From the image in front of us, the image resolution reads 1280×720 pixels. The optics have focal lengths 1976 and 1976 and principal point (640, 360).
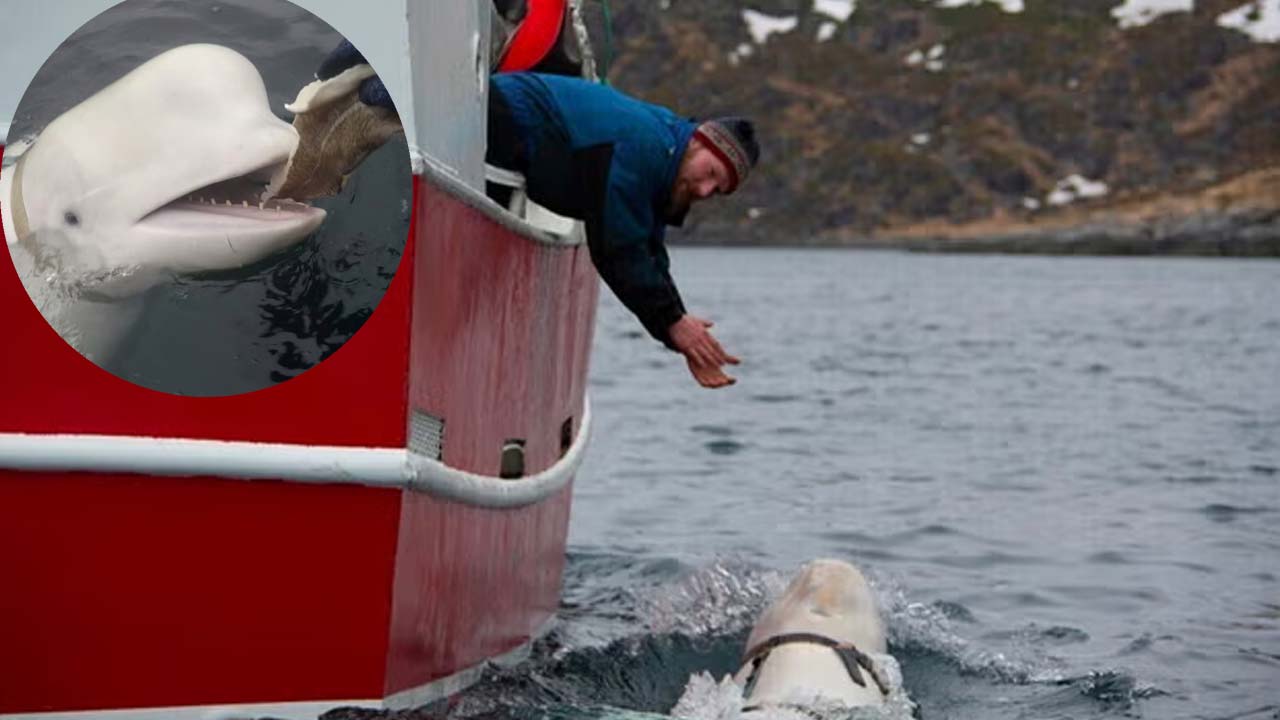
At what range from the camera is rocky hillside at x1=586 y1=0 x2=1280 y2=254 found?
141m

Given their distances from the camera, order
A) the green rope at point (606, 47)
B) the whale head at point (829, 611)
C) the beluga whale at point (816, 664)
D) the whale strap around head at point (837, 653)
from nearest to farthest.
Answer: the beluga whale at point (816, 664) < the whale strap around head at point (837, 653) < the whale head at point (829, 611) < the green rope at point (606, 47)

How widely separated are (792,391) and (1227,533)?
38.0ft

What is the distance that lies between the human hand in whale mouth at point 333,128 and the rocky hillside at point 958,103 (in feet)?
400

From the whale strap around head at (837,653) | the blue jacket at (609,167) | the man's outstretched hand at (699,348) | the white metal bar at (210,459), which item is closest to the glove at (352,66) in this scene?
the white metal bar at (210,459)

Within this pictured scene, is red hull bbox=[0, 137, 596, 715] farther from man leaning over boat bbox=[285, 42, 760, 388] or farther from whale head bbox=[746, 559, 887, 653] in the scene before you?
whale head bbox=[746, 559, 887, 653]

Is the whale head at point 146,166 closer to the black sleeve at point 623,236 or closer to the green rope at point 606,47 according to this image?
the black sleeve at point 623,236

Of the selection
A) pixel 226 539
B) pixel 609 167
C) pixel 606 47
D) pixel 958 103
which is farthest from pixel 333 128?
pixel 958 103

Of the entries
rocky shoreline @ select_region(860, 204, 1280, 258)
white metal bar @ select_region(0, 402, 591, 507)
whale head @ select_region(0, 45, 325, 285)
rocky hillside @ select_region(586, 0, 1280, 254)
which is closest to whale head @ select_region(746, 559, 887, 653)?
white metal bar @ select_region(0, 402, 591, 507)

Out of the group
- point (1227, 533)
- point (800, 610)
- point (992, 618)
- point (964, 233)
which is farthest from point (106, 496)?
point (964, 233)

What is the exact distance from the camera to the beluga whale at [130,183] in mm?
4641

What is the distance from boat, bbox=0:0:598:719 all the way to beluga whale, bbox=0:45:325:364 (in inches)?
3.8

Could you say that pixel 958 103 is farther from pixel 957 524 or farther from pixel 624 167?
pixel 624 167

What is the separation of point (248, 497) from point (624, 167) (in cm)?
157

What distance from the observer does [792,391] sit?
23.4m
